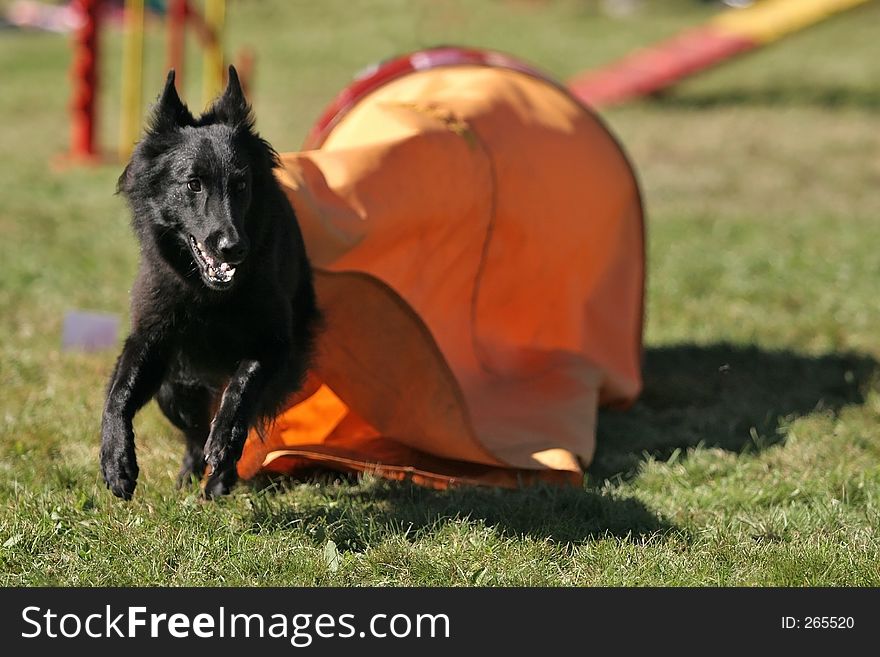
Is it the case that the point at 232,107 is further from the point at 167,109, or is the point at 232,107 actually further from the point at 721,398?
the point at 721,398

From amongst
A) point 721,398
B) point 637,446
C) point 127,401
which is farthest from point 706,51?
point 127,401

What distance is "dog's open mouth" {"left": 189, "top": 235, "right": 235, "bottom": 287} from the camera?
13.1 feet

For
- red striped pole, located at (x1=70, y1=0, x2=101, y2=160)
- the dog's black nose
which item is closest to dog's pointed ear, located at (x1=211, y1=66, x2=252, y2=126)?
the dog's black nose

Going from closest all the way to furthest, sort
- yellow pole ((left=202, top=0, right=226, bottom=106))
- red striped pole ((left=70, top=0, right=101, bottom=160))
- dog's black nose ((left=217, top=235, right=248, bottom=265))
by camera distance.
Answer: dog's black nose ((left=217, top=235, right=248, bottom=265)) < red striped pole ((left=70, top=0, right=101, bottom=160)) < yellow pole ((left=202, top=0, right=226, bottom=106))

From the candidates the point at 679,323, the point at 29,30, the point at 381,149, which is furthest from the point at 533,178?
the point at 29,30

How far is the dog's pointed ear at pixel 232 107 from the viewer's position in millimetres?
4246

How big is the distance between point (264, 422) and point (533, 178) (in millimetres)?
2173

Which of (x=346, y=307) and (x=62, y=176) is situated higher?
(x=346, y=307)

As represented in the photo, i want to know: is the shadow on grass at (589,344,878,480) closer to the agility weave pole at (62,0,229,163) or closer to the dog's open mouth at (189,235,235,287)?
the dog's open mouth at (189,235,235,287)

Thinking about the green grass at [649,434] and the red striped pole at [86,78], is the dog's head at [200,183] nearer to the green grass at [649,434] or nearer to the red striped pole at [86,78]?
the green grass at [649,434]

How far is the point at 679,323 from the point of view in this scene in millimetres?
7383

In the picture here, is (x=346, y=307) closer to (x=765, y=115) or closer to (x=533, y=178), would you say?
(x=533, y=178)

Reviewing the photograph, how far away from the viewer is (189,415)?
4.66 meters

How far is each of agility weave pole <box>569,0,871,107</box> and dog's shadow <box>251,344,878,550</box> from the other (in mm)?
8835
